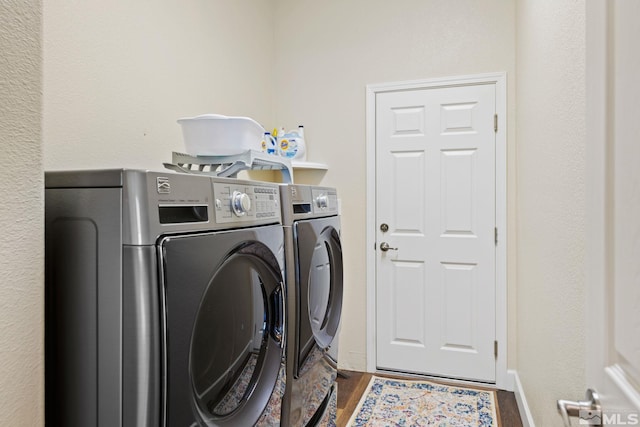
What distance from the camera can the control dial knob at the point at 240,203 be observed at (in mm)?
1143

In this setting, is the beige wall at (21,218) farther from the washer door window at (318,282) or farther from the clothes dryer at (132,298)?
the washer door window at (318,282)

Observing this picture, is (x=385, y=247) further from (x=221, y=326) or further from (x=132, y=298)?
(x=132, y=298)

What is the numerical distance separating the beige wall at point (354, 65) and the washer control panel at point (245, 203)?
1.66 meters

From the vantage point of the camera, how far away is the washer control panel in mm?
1091

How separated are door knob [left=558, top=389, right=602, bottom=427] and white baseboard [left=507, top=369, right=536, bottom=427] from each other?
1620mm

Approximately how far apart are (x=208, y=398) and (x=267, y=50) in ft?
8.65

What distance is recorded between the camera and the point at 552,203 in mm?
1553

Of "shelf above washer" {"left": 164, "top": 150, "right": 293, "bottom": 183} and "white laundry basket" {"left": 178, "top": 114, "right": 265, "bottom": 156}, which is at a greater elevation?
"white laundry basket" {"left": 178, "top": 114, "right": 265, "bottom": 156}

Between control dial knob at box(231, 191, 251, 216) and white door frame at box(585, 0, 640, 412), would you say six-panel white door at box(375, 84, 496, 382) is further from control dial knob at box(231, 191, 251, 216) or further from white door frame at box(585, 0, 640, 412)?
white door frame at box(585, 0, 640, 412)

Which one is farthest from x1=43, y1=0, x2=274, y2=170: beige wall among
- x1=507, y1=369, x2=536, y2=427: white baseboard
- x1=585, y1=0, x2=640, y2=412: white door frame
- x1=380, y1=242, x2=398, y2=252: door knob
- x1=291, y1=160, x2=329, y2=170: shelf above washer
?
x1=507, y1=369, x2=536, y2=427: white baseboard

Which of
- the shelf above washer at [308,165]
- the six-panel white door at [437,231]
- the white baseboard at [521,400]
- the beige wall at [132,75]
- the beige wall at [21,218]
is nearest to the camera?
the beige wall at [21,218]

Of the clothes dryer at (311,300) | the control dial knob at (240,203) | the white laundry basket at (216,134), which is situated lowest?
the clothes dryer at (311,300)

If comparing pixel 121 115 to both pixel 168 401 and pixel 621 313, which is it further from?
pixel 621 313

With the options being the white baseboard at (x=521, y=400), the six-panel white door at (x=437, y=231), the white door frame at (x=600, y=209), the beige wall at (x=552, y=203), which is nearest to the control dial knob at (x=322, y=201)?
the beige wall at (x=552, y=203)
